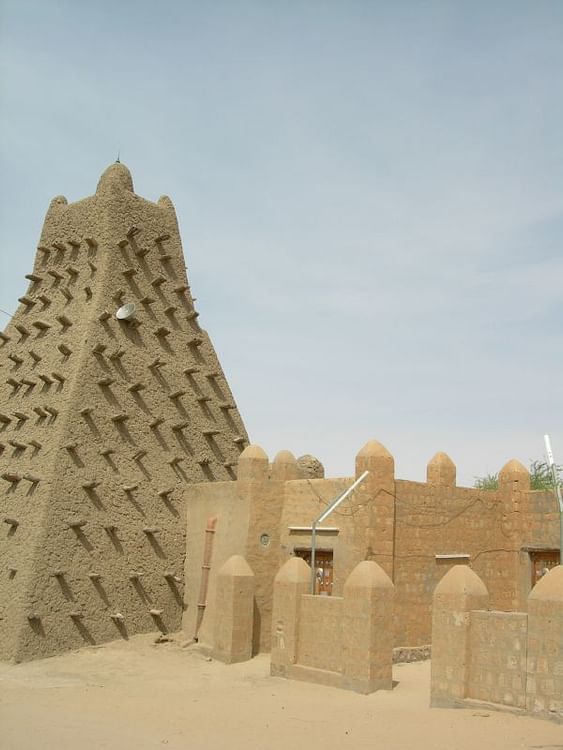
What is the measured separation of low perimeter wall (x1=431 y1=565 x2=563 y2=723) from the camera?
11.0 meters

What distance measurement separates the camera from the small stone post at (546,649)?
10836mm

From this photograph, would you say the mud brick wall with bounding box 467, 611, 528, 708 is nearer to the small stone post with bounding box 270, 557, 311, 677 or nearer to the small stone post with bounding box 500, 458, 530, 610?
the small stone post with bounding box 270, 557, 311, 677

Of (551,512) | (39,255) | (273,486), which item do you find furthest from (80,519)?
(551,512)

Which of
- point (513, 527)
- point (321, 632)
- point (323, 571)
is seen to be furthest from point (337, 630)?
point (513, 527)

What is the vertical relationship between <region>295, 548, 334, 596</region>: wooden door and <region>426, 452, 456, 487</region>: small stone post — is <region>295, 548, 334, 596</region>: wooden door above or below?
below

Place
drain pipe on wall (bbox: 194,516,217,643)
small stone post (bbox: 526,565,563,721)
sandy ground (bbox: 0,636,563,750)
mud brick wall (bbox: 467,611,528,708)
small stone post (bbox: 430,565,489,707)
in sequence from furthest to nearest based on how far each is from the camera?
drain pipe on wall (bbox: 194,516,217,643)
small stone post (bbox: 430,565,489,707)
mud brick wall (bbox: 467,611,528,708)
small stone post (bbox: 526,565,563,721)
sandy ground (bbox: 0,636,563,750)

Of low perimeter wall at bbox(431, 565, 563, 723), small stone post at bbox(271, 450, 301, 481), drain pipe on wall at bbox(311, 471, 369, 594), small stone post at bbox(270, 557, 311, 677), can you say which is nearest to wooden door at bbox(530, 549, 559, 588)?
drain pipe on wall at bbox(311, 471, 369, 594)

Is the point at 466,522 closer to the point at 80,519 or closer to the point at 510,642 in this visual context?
the point at 510,642

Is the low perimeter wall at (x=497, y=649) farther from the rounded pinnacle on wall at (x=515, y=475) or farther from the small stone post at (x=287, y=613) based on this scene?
the rounded pinnacle on wall at (x=515, y=475)

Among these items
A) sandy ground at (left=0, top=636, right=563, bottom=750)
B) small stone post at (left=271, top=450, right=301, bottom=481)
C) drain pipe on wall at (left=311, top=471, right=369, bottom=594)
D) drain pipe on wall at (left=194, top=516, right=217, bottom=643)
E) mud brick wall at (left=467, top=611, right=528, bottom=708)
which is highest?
small stone post at (left=271, top=450, right=301, bottom=481)

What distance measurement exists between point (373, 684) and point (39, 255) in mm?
14887

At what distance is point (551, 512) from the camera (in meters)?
18.5

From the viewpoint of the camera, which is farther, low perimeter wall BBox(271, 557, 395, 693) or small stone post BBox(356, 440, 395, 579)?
small stone post BBox(356, 440, 395, 579)

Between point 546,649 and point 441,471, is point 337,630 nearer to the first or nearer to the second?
point 546,649
